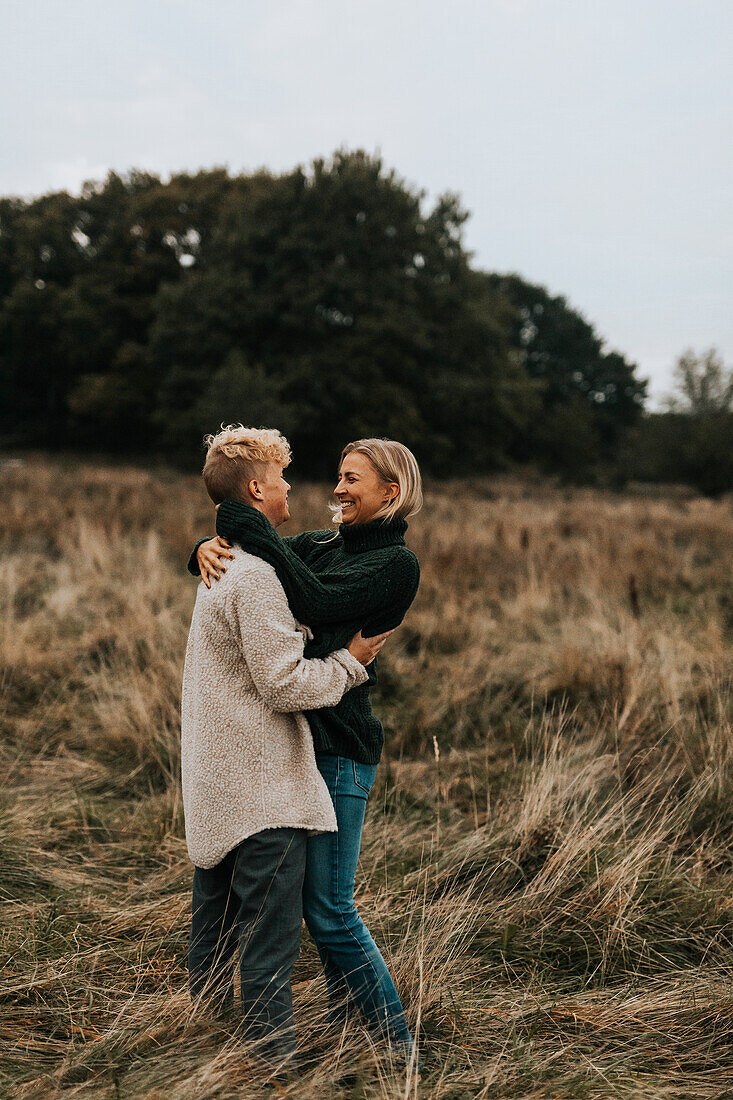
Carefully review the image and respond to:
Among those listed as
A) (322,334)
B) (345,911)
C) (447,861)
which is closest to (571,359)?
(322,334)

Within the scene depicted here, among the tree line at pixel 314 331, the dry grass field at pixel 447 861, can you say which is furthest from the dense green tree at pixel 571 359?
the dry grass field at pixel 447 861

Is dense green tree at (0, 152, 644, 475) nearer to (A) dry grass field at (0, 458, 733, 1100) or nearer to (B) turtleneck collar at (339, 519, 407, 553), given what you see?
(A) dry grass field at (0, 458, 733, 1100)

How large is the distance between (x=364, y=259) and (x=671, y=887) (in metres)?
24.6

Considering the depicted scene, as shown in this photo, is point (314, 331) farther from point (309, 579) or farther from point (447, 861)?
point (309, 579)

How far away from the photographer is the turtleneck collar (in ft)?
6.48

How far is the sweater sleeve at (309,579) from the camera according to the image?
5.79 ft

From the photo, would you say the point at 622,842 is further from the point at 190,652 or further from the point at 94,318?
the point at 94,318

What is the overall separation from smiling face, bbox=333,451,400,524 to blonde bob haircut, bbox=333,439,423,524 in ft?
0.03

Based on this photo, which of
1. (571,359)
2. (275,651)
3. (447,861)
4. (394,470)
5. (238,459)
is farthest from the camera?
(571,359)

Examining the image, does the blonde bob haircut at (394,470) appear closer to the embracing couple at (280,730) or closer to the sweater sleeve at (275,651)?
the embracing couple at (280,730)

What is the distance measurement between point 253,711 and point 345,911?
555mm

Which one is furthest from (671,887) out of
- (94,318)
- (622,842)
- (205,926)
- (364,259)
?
(94,318)

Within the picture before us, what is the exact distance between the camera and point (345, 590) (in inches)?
71.1

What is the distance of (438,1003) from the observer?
2223mm
